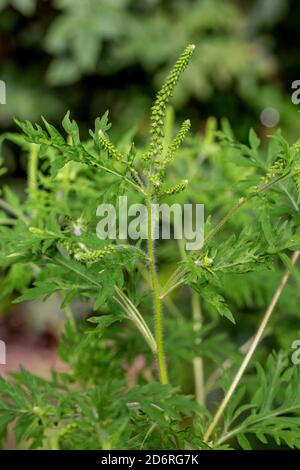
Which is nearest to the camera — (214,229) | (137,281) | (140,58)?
(214,229)

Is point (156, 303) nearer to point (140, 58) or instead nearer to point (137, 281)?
point (137, 281)

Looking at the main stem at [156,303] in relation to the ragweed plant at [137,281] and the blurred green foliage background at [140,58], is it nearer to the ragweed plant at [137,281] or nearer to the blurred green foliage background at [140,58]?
the ragweed plant at [137,281]

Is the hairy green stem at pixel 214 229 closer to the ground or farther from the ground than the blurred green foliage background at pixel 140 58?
closer to the ground

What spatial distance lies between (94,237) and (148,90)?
106 inches

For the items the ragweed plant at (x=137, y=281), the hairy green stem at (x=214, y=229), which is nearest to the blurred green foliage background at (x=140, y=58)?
the ragweed plant at (x=137, y=281)

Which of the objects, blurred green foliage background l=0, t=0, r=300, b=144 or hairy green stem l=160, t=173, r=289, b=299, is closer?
hairy green stem l=160, t=173, r=289, b=299

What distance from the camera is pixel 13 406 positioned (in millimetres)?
1110

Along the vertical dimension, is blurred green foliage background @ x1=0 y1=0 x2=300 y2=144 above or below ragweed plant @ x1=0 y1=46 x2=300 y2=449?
above

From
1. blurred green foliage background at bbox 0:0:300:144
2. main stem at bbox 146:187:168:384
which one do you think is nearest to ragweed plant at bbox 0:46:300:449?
main stem at bbox 146:187:168:384

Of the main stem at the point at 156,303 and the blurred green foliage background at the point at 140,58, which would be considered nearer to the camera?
the main stem at the point at 156,303

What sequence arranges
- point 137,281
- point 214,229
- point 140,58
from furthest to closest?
1. point 140,58
2. point 137,281
3. point 214,229

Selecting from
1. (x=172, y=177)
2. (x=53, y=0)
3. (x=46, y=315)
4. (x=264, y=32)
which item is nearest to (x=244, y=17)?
(x=264, y=32)

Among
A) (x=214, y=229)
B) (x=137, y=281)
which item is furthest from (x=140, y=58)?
(x=214, y=229)

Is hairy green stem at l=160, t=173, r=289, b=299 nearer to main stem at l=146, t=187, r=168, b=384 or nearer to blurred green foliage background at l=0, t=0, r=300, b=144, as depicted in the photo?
main stem at l=146, t=187, r=168, b=384
